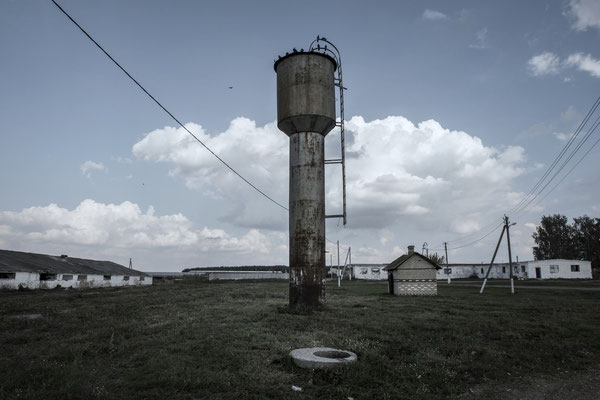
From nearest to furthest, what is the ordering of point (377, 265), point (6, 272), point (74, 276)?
point (6, 272), point (74, 276), point (377, 265)

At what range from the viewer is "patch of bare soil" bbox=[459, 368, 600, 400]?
680 cm

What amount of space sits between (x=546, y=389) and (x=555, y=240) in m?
91.9

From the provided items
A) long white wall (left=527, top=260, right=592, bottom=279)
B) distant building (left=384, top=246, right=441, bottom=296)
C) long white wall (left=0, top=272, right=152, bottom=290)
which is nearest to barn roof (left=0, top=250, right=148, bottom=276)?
long white wall (left=0, top=272, right=152, bottom=290)

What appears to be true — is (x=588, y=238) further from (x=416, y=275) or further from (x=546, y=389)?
(x=546, y=389)

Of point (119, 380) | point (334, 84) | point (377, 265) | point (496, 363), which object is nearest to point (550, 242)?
point (377, 265)

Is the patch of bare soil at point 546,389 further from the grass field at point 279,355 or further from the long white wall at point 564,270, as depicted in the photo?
the long white wall at point 564,270

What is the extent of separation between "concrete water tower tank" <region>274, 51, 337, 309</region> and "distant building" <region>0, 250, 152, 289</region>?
1363 inches

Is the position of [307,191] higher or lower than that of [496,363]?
higher

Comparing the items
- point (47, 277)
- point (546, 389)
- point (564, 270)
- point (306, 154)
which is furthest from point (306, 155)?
point (564, 270)

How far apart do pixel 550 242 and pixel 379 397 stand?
94470 millimetres

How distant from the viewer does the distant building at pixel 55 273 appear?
3912 centimetres

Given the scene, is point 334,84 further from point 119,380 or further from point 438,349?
point 119,380

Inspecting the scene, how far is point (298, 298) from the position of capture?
16188 millimetres

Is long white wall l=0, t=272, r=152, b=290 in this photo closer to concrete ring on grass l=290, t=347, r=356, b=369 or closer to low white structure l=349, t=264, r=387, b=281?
concrete ring on grass l=290, t=347, r=356, b=369
